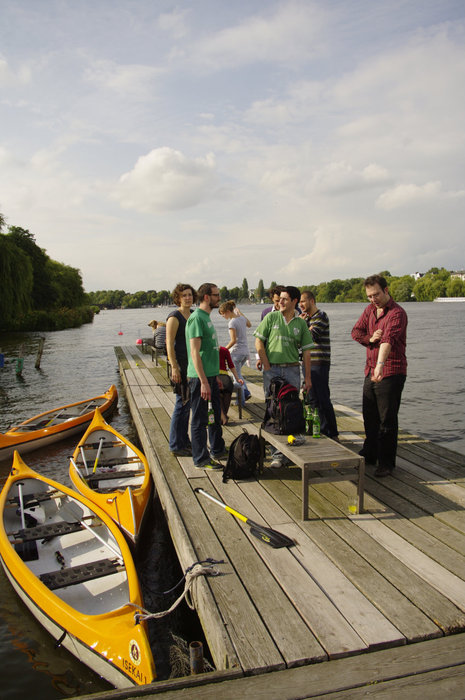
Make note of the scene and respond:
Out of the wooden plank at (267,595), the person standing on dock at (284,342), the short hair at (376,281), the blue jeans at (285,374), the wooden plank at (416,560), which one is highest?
the short hair at (376,281)

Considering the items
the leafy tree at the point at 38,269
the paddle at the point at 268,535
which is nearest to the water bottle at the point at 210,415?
the paddle at the point at 268,535

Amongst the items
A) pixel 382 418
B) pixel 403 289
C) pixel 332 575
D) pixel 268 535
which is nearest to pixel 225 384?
pixel 382 418

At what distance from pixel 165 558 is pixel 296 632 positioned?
310cm

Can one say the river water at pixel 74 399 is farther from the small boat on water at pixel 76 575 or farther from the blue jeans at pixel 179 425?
the blue jeans at pixel 179 425

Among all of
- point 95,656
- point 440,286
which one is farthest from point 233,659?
point 440,286

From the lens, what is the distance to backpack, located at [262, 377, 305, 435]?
4523mm

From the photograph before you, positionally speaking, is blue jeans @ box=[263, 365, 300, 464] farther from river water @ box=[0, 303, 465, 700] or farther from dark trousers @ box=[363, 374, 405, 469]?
river water @ box=[0, 303, 465, 700]

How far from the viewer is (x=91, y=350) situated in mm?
29828

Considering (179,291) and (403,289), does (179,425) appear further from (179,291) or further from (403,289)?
(403,289)

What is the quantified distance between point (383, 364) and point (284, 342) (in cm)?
105

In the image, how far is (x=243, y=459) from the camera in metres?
4.89

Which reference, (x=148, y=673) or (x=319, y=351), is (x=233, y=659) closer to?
(x=148, y=673)

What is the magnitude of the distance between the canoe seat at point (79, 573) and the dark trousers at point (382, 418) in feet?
9.14

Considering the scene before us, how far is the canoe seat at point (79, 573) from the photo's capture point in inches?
149
